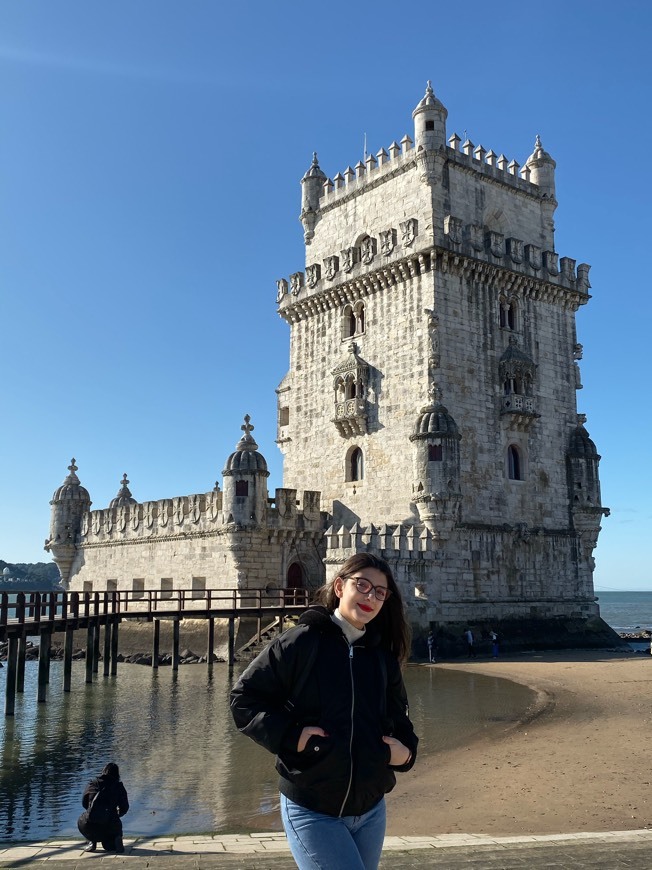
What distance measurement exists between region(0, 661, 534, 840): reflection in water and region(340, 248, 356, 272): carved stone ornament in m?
17.9

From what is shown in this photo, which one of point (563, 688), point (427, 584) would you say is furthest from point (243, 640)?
point (563, 688)

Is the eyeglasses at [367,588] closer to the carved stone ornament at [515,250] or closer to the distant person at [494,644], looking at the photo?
the distant person at [494,644]

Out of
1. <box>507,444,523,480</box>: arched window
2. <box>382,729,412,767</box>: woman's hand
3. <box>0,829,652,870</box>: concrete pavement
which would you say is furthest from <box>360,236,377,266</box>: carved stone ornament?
<box>382,729,412,767</box>: woman's hand

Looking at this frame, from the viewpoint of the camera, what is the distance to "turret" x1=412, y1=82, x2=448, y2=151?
112 ft

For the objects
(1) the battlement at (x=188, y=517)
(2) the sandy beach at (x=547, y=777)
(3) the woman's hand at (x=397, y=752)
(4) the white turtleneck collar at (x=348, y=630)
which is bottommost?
(2) the sandy beach at (x=547, y=777)

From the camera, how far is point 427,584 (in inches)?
1192

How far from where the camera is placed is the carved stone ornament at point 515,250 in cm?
3556

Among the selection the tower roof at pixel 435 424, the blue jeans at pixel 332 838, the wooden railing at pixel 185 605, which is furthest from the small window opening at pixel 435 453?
the blue jeans at pixel 332 838

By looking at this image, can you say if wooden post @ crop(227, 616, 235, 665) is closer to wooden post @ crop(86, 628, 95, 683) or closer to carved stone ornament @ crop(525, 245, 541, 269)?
wooden post @ crop(86, 628, 95, 683)

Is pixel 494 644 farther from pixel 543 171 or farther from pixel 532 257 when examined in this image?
pixel 543 171

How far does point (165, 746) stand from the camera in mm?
16406

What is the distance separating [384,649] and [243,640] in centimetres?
3005

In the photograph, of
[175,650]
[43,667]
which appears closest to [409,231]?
[175,650]

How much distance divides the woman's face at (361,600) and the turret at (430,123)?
106 ft
